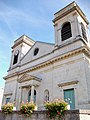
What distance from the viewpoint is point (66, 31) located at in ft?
51.2

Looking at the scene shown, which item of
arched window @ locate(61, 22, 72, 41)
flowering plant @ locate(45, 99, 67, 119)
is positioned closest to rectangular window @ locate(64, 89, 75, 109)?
flowering plant @ locate(45, 99, 67, 119)

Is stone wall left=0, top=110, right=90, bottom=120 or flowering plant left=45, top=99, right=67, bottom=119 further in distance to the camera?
flowering plant left=45, top=99, right=67, bottom=119

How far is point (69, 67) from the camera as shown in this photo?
12.9 meters

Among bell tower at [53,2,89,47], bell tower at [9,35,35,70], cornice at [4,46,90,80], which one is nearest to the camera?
cornice at [4,46,90,80]

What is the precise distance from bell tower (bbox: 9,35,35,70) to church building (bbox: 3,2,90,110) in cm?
119

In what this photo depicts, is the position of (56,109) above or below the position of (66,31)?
below

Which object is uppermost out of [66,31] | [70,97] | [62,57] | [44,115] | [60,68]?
[66,31]

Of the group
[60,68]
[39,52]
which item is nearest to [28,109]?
[60,68]

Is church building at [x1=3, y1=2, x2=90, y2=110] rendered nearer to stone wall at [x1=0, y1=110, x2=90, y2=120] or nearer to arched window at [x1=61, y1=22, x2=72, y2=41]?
arched window at [x1=61, y1=22, x2=72, y2=41]

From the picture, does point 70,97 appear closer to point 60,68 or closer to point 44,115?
point 60,68

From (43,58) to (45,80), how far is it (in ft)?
10.0

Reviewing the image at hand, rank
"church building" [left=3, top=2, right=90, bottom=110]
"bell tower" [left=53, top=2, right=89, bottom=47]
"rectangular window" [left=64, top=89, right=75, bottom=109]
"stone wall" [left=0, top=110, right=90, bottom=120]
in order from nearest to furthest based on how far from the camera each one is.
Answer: "stone wall" [left=0, top=110, right=90, bottom=120] < "rectangular window" [left=64, top=89, right=75, bottom=109] < "church building" [left=3, top=2, right=90, bottom=110] < "bell tower" [left=53, top=2, right=89, bottom=47]

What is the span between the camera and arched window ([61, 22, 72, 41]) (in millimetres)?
15177

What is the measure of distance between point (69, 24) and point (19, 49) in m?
9.87
